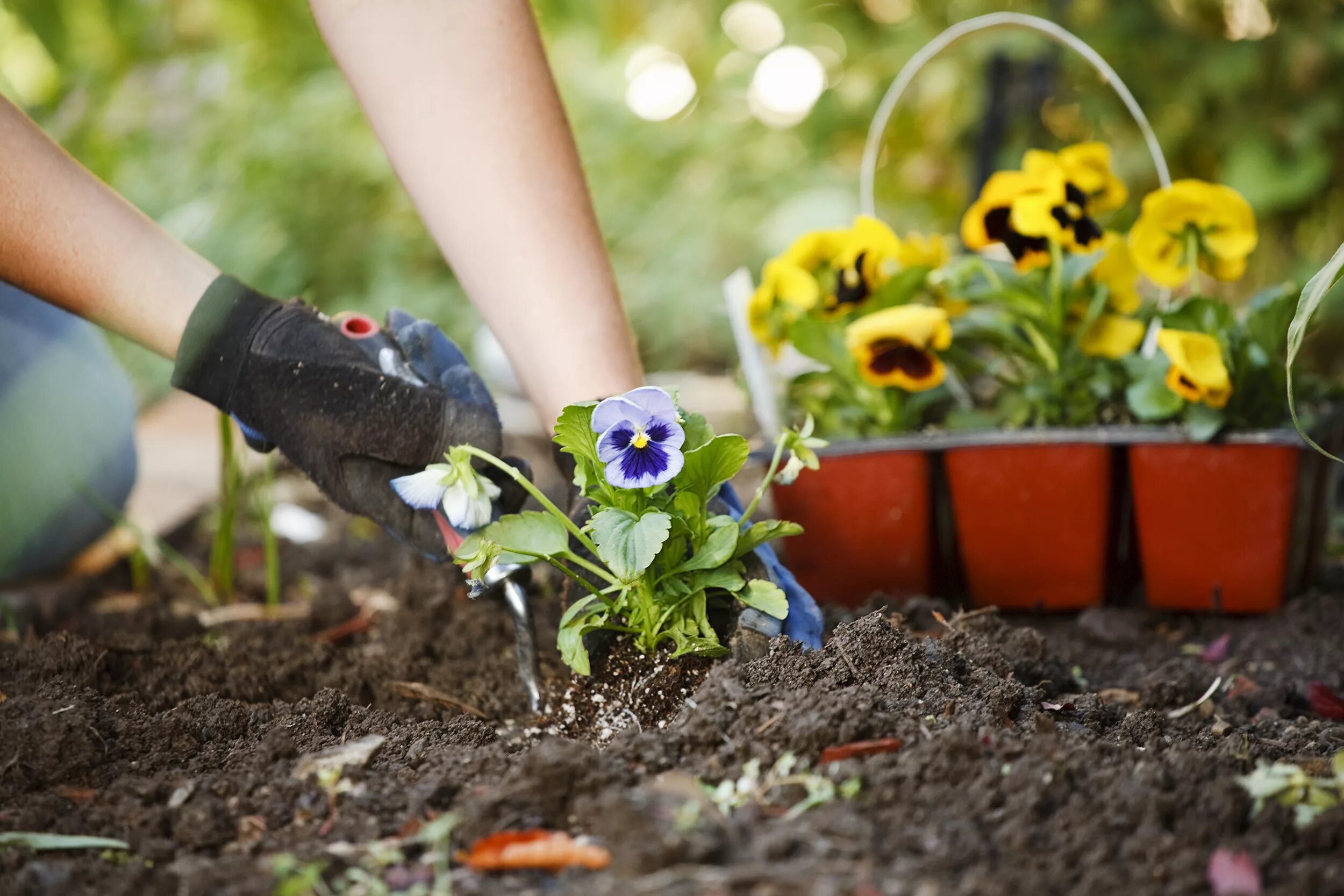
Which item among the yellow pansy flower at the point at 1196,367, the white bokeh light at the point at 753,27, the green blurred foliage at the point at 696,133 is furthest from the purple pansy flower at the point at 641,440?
the white bokeh light at the point at 753,27

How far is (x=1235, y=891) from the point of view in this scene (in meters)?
0.65

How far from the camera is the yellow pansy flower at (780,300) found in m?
1.52

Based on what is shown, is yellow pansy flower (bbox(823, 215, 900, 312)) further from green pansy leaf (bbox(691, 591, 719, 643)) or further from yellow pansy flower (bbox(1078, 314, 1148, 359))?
green pansy leaf (bbox(691, 591, 719, 643))

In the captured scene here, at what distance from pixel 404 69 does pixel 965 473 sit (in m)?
0.86

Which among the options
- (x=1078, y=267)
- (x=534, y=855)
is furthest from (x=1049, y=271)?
(x=534, y=855)

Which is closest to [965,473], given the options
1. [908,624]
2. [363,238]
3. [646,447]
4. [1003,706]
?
[908,624]

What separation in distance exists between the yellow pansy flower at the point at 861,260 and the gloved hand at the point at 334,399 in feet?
1.85

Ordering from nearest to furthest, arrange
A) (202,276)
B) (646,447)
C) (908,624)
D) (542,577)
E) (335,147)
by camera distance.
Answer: (646,447) → (202,276) → (908,624) → (542,577) → (335,147)

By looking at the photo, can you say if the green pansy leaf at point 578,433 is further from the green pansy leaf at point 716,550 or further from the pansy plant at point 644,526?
the green pansy leaf at point 716,550

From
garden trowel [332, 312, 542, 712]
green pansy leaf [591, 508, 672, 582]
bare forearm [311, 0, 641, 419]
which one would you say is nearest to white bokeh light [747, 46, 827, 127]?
bare forearm [311, 0, 641, 419]

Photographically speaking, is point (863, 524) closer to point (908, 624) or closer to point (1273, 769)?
point (908, 624)

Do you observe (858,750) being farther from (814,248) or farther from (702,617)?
(814,248)

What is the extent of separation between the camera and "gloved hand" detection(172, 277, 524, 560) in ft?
3.60

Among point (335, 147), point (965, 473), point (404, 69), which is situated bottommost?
point (965, 473)
